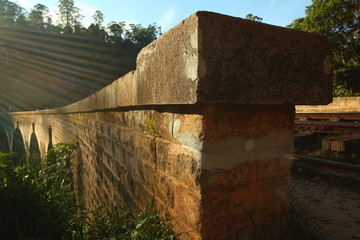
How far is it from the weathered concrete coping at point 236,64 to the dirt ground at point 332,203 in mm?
1204

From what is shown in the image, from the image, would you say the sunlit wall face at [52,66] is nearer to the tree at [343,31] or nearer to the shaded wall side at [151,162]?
the tree at [343,31]

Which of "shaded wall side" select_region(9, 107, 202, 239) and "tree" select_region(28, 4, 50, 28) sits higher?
"tree" select_region(28, 4, 50, 28)

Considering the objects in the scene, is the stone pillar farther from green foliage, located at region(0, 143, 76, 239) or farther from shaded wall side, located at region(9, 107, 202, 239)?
green foliage, located at region(0, 143, 76, 239)

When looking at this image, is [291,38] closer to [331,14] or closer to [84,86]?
[331,14]

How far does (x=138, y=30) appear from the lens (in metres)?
60.5

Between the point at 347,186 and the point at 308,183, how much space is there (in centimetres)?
45

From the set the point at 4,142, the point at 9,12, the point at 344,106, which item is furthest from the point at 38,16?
the point at 344,106

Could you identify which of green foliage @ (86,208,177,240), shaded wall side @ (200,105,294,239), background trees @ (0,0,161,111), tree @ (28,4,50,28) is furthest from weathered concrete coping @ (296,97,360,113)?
tree @ (28,4,50,28)

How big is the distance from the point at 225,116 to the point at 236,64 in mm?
237

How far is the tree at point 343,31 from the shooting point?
1578 cm

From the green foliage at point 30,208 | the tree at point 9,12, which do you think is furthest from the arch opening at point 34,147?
the tree at point 9,12

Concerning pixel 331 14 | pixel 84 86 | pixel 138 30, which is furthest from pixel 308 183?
pixel 138 30

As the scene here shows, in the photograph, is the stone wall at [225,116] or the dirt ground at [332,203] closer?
the stone wall at [225,116]

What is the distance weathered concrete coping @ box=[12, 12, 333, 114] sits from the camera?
36.2 inches
